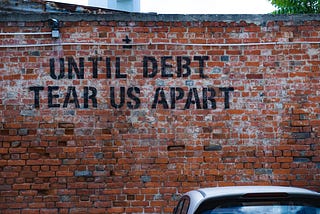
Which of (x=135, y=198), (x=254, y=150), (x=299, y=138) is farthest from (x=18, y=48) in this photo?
(x=299, y=138)

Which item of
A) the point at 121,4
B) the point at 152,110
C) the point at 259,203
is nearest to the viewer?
the point at 259,203

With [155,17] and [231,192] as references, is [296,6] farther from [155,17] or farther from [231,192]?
[231,192]

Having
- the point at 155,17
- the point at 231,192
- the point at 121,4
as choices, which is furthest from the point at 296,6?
the point at 231,192

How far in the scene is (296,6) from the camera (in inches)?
827

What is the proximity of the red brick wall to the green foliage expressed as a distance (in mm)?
12003

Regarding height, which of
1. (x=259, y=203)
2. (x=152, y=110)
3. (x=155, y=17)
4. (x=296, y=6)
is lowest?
(x=259, y=203)

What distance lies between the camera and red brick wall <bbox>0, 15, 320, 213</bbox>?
29.5 feet

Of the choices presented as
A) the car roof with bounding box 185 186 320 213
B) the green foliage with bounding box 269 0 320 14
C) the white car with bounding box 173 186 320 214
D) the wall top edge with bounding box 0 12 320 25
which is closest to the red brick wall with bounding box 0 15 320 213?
the wall top edge with bounding box 0 12 320 25

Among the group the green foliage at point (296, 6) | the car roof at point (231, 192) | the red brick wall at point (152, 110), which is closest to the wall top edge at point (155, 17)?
the red brick wall at point (152, 110)

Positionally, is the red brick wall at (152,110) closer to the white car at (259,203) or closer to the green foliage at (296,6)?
the white car at (259,203)

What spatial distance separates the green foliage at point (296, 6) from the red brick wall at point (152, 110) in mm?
12003

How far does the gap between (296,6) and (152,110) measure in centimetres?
1331

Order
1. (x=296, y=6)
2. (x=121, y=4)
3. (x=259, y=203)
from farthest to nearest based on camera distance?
1. (x=121, y=4)
2. (x=296, y=6)
3. (x=259, y=203)

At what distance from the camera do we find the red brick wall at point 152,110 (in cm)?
898
